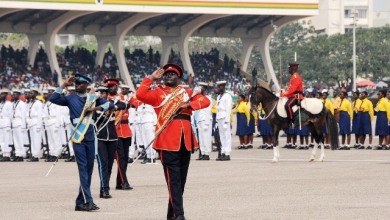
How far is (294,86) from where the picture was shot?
2603 cm

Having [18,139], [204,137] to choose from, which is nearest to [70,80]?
[204,137]

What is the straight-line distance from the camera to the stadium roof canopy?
64062 mm

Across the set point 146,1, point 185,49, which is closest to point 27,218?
point 146,1

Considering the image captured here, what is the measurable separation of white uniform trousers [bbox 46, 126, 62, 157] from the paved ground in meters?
2.30

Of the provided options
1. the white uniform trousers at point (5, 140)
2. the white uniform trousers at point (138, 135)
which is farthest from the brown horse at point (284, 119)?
the white uniform trousers at point (5, 140)

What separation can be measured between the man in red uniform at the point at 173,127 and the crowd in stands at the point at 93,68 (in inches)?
1801

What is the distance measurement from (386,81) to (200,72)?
12.6 metres

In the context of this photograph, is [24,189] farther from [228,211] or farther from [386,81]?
[386,81]

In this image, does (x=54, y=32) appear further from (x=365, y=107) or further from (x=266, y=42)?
(x=365, y=107)

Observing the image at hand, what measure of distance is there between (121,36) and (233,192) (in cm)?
5187

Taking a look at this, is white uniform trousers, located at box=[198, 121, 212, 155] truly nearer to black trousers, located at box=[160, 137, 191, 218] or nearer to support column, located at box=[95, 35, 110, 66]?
black trousers, located at box=[160, 137, 191, 218]

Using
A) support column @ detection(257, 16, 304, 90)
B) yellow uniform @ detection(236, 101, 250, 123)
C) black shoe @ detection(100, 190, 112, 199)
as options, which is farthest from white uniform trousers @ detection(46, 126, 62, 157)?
support column @ detection(257, 16, 304, 90)

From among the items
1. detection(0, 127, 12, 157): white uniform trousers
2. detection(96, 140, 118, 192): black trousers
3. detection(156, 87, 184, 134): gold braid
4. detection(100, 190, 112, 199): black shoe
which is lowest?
detection(0, 127, 12, 157): white uniform trousers

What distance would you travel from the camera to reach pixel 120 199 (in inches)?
685
